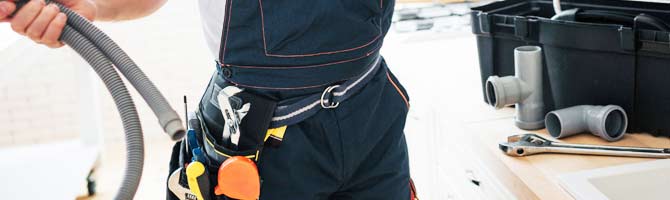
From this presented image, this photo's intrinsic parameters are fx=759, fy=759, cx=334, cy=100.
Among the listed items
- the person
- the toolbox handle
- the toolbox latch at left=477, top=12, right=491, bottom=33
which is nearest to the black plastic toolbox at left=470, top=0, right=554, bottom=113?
the toolbox latch at left=477, top=12, right=491, bottom=33

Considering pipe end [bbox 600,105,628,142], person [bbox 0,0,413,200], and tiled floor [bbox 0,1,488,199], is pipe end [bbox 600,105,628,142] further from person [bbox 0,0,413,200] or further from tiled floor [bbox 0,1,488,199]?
tiled floor [bbox 0,1,488,199]

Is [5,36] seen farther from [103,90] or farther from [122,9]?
[103,90]

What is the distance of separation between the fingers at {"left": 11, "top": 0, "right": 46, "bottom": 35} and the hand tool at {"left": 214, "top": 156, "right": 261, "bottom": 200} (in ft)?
1.12

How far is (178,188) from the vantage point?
123 cm

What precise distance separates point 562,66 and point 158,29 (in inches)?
97.8

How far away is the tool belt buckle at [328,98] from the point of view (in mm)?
1137

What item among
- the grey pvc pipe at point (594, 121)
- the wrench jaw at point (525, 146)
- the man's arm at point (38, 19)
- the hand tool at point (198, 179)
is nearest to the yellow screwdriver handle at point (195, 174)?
the hand tool at point (198, 179)

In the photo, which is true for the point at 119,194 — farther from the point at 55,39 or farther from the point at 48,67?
the point at 48,67

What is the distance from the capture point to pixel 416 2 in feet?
8.73

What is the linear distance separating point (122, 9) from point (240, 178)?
0.35 meters

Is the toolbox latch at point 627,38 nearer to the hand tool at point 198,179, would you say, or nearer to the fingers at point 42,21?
the hand tool at point 198,179

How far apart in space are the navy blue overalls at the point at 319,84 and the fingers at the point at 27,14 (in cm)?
26

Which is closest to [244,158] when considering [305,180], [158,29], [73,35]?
[305,180]

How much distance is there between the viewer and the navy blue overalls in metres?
1.11
